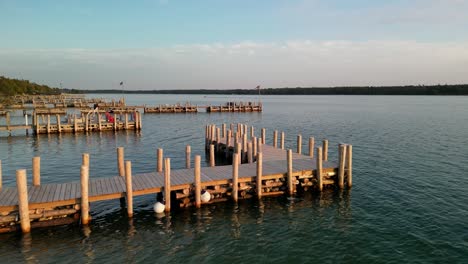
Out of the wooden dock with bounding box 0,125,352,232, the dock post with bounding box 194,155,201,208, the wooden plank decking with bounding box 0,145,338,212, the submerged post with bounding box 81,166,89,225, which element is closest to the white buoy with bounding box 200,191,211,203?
the wooden dock with bounding box 0,125,352,232

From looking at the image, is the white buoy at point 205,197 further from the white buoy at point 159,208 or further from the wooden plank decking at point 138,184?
the white buoy at point 159,208

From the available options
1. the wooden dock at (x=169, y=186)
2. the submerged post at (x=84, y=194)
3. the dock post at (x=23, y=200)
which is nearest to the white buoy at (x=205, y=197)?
the wooden dock at (x=169, y=186)

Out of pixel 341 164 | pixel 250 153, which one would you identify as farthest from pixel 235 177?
pixel 341 164

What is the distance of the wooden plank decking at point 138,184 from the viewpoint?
12.0 metres

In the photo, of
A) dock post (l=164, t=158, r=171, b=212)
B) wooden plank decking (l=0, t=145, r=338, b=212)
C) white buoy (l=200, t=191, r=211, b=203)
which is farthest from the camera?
white buoy (l=200, t=191, r=211, b=203)

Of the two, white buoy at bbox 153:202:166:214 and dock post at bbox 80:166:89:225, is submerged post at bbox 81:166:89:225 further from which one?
white buoy at bbox 153:202:166:214

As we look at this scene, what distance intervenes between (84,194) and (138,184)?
254cm

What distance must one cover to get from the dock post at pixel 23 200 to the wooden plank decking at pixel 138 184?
1.29 ft

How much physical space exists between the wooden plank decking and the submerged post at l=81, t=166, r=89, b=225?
388 millimetres

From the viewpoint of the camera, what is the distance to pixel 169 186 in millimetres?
13469

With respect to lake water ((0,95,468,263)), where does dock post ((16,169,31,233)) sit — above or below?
above

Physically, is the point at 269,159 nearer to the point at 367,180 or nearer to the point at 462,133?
the point at 367,180

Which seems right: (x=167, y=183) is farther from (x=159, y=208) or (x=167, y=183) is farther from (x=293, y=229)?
(x=293, y=229)

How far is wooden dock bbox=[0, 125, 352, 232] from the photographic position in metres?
11.7
